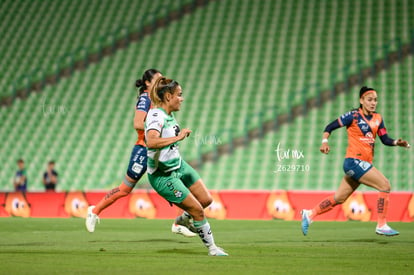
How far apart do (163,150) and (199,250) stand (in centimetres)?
163

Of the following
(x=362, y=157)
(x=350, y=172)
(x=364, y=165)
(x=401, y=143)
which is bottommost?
(x=350, y=172)

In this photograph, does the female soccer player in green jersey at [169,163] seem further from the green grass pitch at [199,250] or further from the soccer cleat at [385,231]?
the soccer cleat at [385,231]

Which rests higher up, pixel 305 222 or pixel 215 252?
pixel 305 222

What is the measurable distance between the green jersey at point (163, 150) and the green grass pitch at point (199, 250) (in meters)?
1.06

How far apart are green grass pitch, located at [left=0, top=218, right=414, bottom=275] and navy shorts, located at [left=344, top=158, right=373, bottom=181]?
98 centimetres

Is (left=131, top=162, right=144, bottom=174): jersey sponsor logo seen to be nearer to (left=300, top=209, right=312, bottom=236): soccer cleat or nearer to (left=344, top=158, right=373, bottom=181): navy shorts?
(left=300, top=209, right=312, bottom=236): soccer cleat

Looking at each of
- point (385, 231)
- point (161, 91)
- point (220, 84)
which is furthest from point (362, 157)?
point (220, 84)

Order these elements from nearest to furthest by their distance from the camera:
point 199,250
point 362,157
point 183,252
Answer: point 183,252, point 199,250, point 362,157

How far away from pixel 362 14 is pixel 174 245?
17.8 metres

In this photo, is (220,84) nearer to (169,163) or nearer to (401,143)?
(401,143)

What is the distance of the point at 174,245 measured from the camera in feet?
37.1

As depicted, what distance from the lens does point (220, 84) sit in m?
26.6

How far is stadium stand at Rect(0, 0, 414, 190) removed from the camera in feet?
78.2

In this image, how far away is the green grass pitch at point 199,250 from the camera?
827 cm
